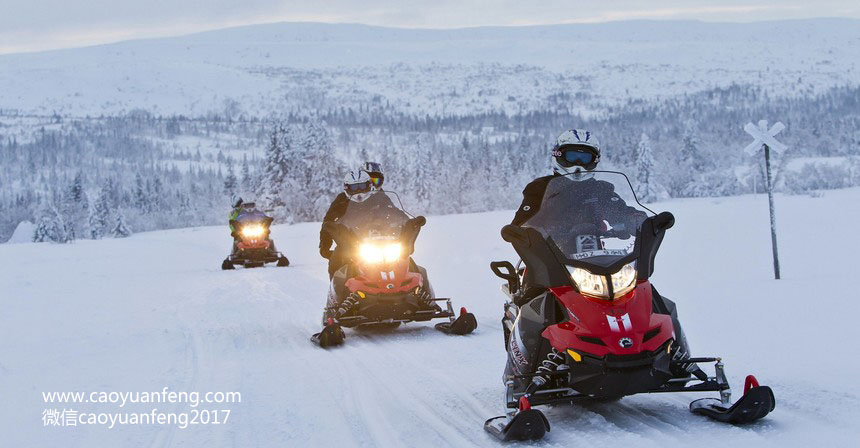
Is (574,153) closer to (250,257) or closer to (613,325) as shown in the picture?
(613,325)

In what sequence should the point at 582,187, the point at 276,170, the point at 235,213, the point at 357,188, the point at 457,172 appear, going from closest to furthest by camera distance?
the point at 582,187 < the point at 357,188 < the point at 235,213 < the point at 276,170 < the point at 457,172

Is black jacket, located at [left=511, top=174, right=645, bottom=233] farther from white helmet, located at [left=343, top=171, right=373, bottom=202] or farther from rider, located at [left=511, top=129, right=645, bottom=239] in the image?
white helmet, located at [left=343, top=171, right=373, bottom=202]

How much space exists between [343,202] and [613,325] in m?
6.59

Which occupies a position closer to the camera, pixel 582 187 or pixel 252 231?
pixel 582 187

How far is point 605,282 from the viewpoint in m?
5.69

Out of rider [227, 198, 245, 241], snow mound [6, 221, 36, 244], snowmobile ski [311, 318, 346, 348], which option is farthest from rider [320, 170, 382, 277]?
snow mound [6, 221, 36, 244]

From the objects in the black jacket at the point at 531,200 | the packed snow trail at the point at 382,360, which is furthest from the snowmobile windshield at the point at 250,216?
the black jacket at the point at 531,200

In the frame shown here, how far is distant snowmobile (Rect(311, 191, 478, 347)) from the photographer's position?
10.9m

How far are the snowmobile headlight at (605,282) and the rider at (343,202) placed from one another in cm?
602

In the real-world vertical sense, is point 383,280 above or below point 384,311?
above

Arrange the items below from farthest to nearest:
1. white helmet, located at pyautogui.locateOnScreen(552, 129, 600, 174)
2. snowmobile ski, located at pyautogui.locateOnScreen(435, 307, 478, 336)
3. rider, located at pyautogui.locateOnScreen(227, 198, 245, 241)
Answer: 1. rider, located at pyautogui.locateOnScreen(227, 198, 245, 241)
2. snowmobile ski, located at pyautogui.locateOnScreen(435, 307, 478, 336)
3. white helmet, located at pyautogui.locateOnScreen(552, 129, 600, 174)

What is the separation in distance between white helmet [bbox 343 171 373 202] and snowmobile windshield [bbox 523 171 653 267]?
17.8 feet

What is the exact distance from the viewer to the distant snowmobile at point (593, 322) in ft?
18.3

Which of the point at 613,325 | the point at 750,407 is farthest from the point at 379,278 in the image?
the point at 750,407
